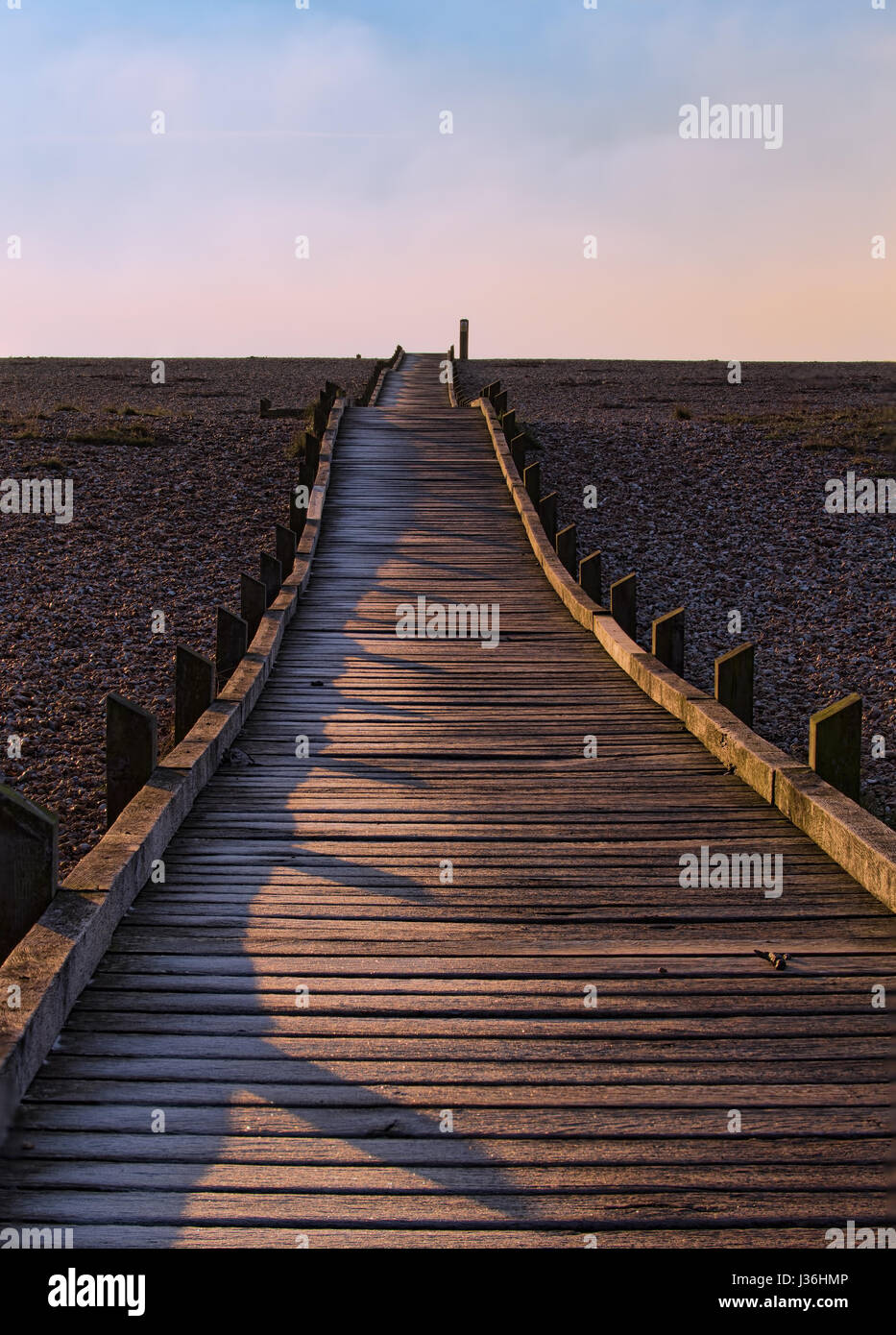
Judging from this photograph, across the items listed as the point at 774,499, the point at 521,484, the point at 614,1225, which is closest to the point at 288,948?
the point at 614,1225

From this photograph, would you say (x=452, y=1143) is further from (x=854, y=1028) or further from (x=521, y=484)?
(x=521, y=484)

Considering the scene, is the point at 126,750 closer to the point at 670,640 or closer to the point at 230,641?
the point at 230,641

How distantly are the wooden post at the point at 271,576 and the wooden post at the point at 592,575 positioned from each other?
9.03ft

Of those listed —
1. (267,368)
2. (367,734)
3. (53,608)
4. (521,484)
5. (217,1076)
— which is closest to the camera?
(217,1076)

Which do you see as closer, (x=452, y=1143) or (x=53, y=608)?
(x=452, y=1143)

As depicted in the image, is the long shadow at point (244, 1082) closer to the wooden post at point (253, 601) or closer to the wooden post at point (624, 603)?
the wooden post at point (253, 601)

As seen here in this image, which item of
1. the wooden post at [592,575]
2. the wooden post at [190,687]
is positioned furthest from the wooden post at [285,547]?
the wooden post at [190,687]

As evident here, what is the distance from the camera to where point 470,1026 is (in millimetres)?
4191

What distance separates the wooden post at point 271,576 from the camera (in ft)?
37.2

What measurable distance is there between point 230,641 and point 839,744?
464cm

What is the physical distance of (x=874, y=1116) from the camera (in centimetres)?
366

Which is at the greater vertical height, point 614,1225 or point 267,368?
point 267,368

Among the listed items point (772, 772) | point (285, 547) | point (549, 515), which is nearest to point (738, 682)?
point (772, 772)
